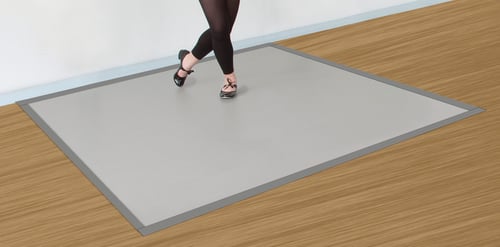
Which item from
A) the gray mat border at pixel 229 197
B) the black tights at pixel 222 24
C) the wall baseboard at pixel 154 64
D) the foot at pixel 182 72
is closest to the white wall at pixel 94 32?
the wall baseboard at pixel 154 64

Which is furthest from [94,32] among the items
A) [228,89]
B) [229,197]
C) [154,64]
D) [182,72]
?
[229,197]

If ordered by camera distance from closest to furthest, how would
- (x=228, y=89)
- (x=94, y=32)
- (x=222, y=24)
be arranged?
(x=222, y=24) < (x=228, y=89) < (x=94, y=32)

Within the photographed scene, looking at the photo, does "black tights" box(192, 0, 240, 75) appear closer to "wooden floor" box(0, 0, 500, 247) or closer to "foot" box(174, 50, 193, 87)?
"foot" box(174, 50, 193, 87)

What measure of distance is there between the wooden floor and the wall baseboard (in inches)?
17.9

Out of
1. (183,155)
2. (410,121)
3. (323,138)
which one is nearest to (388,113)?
(410,121)

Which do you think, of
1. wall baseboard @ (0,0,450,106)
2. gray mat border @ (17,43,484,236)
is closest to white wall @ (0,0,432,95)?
wall baseboard @ (0,0,450,106)

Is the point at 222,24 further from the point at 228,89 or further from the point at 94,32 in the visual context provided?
the point at 94,32

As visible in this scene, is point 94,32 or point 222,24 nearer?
point 222,24

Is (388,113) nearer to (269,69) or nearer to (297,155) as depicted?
(297,155)

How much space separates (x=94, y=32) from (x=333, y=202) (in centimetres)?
201

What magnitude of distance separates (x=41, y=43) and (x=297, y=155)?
5.62ft

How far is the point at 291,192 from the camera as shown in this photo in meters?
2.54

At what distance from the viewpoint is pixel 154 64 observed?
13.5ft

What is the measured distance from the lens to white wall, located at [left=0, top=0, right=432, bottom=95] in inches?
147
